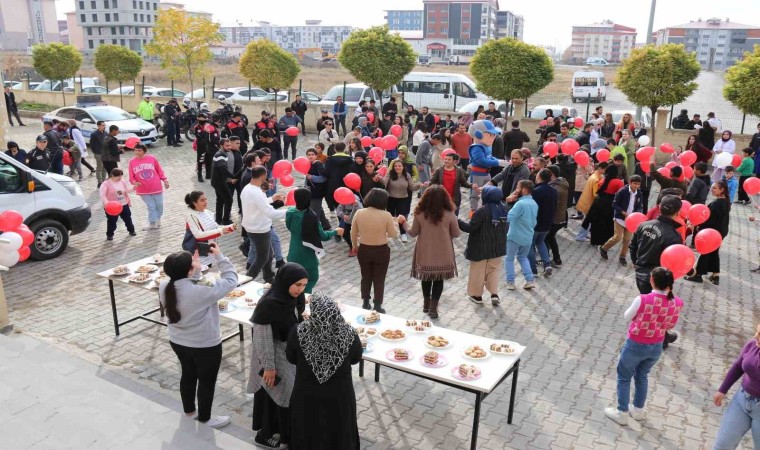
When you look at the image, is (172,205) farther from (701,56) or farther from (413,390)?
(701,56)

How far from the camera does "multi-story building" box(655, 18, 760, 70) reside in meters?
133

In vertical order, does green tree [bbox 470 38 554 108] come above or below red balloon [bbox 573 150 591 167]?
above

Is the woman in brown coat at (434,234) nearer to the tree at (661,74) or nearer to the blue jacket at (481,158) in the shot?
the blue jacket at (481,158)

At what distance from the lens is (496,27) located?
135 m

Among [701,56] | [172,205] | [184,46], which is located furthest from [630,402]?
[701,56]

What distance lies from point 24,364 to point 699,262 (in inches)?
350

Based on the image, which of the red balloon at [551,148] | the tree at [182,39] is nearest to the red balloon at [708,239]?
the red balloon at [551,148]

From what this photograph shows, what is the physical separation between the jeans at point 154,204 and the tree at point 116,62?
1934cm

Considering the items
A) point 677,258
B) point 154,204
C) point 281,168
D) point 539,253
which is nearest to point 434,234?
point 677,258

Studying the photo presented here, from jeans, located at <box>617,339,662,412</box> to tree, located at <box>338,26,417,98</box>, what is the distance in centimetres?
1699

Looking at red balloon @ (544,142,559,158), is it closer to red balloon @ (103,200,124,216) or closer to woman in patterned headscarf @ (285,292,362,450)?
red balloon @ (103,200,124,216)

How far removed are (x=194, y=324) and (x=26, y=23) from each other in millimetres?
141184

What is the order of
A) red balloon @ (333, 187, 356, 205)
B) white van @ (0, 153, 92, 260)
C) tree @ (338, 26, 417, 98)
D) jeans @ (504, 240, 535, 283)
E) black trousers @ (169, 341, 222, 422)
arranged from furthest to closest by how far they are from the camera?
tree @ (338, 26, 417, 98) → white van @ (0, 153, 92, 260) → jeans @ (504, 240, 535, 283) → red balloon @ (333, 187, 356, 205) → black trousers @ (169, 341, 222, 422)

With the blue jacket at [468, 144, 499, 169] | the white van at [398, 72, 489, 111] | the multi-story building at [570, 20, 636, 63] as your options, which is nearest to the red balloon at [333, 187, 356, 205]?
the blue jacket at [468, 144, 499, 169]
